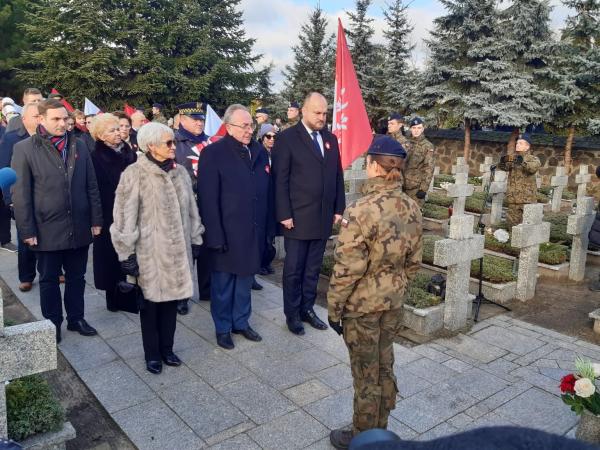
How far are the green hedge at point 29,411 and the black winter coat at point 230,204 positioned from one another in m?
1.72

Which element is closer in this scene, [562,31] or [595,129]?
→ [595,129]

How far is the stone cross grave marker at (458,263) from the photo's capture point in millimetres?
4963

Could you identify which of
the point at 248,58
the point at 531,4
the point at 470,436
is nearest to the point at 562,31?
the point at 531,4

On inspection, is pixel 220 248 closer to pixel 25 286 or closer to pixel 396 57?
pixel 25 286

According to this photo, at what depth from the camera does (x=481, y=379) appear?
4133mm

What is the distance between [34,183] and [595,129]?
16.0m

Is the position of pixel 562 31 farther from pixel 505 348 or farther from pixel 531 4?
pixel 505 348

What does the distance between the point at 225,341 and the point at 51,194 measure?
1888 mm

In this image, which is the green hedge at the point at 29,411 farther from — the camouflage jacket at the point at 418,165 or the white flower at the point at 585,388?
the camouflage jacket at the point at 418,165

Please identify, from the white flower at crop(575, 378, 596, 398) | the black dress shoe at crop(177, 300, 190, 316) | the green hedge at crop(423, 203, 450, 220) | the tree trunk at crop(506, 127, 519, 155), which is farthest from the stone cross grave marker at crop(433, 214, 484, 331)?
the tree trunk at crop(506, 127, 519, 155)

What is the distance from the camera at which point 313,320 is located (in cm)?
507

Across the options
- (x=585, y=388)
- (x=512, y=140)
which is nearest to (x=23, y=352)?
(x=585, y=388)

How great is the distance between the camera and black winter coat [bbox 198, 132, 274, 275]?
4301 millimetres

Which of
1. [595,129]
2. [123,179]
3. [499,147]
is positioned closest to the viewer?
[123,179]
